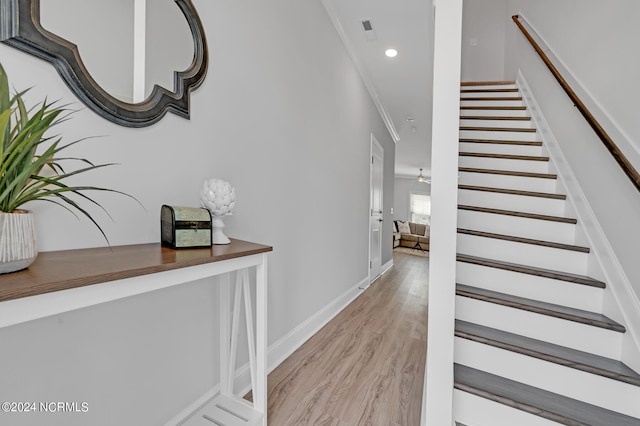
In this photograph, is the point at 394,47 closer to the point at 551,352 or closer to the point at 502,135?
the point at 502,135

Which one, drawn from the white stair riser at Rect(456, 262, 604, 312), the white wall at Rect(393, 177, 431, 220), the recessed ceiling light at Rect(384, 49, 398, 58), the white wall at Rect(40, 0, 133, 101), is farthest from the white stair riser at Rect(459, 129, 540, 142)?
the white wall at Rect(393, 177, 431, 220)

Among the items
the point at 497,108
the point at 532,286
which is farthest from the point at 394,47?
the point at 532,286

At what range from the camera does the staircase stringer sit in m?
1.44

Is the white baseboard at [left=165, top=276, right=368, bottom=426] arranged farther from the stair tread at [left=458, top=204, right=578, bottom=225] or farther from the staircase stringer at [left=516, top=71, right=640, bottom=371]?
the staircase stringer at [left=516, top=71, right=640, bottom=371]

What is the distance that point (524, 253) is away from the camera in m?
2.03

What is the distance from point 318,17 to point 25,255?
8.73ft

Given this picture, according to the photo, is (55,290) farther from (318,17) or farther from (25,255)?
(318,17)

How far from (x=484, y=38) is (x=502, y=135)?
3450mm

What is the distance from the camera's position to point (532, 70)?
3.37 m

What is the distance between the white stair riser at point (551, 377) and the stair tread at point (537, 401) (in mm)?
27

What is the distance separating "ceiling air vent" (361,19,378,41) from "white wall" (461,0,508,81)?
322 centimetres

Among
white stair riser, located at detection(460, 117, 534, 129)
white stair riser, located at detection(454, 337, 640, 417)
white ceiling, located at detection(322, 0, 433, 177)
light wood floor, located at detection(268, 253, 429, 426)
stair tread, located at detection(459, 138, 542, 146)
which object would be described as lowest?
light wood floor, located at detection(268, 253, 429, 426)

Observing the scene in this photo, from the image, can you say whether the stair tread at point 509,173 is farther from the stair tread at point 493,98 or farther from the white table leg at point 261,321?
the white table leg at point 261,321

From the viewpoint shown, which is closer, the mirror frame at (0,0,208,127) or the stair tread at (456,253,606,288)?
the mirror frame at (0,0,208,127)
